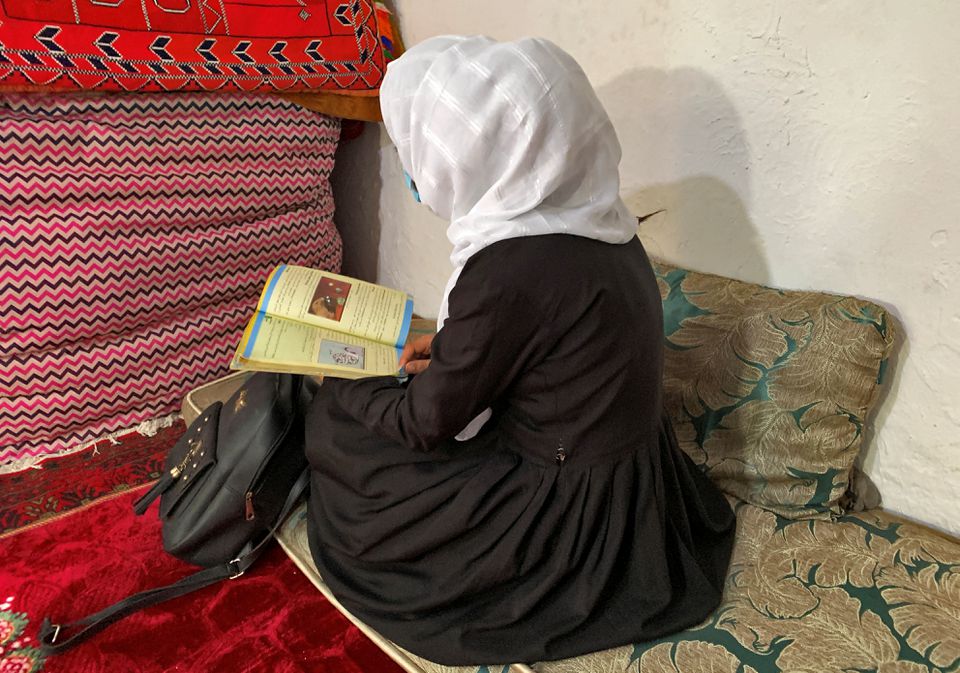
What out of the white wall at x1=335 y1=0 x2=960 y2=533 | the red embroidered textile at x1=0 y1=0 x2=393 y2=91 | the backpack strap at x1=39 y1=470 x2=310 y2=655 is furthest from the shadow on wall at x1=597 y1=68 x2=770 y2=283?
the backpack strap at x1=39 y1=470 x2=310 y2=655

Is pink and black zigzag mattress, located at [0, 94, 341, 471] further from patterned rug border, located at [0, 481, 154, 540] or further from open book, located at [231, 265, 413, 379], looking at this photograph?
open book, located at [231, 265, 413, 379]

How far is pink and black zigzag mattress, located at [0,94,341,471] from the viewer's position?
50.1 inches

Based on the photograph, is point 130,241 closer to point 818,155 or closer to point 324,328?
point 324,328

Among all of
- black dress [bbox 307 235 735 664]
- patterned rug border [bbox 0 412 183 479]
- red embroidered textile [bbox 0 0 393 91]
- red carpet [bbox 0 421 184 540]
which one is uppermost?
red embroidered textile [bbox 0 0 393 91]

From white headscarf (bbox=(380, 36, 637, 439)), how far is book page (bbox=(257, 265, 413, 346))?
0.39 metres

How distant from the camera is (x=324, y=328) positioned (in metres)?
1.18

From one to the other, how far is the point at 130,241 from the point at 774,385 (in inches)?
50.7

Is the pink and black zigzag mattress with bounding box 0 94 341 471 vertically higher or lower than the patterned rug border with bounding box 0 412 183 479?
higher

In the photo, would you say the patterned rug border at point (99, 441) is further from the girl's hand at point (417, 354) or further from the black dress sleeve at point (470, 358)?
the black dress sleeve at point (470, 358)

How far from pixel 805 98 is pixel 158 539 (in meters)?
1.34

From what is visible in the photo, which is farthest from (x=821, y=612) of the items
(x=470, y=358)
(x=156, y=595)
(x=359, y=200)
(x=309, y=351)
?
(x=359, y=200)

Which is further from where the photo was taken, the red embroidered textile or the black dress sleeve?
the red embroidered textile

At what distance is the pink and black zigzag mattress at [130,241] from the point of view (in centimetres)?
127

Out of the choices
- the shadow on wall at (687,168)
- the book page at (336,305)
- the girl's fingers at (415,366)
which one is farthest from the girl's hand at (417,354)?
the shadow on wall at (687,168)
